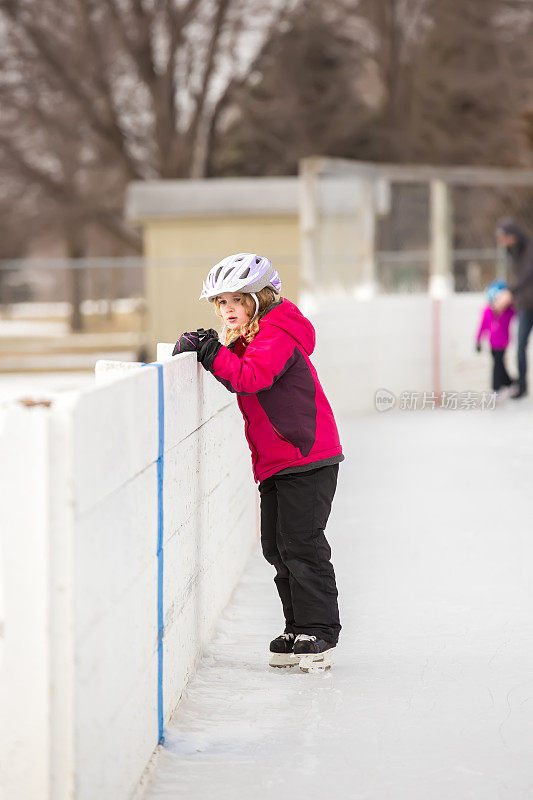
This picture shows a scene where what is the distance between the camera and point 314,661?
4.46 m

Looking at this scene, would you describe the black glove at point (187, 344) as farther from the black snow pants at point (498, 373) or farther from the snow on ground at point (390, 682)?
the black snow pants at point (498, 373)

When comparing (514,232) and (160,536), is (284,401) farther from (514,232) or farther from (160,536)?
(514,232)

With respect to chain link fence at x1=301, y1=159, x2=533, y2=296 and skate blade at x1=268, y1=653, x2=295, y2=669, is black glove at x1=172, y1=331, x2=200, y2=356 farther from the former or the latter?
chain link fence at x1=301, y1=159, x2=533, y2=296

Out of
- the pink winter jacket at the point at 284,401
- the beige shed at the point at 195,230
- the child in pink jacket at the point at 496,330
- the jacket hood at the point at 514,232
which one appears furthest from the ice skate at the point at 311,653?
the beige shed at the point at 195,230

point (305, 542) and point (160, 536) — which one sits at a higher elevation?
point (160, 536)

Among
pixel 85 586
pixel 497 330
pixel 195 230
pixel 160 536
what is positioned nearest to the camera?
pixel 85 586

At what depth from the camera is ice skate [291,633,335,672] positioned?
446 centimetres

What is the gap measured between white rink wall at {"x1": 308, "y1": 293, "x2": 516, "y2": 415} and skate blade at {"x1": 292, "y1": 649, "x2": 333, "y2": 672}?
6.60 metres

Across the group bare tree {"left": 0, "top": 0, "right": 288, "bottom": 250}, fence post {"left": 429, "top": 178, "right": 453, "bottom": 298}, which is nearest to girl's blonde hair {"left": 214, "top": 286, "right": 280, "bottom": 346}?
fence post {"left": 429, "top": 178, "right": 453, "bottom": 298}

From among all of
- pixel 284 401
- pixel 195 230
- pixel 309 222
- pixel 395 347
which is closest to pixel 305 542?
pixel 284 401

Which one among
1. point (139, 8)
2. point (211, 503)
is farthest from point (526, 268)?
point (139, 8)

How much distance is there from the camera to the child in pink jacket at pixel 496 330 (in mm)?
12766

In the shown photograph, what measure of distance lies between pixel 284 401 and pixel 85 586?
1.72m

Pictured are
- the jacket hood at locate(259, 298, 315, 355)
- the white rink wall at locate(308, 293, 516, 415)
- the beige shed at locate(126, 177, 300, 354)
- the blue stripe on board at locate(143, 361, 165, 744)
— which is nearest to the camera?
the blue stripe on board at locate(143, 361, 165, 744)
